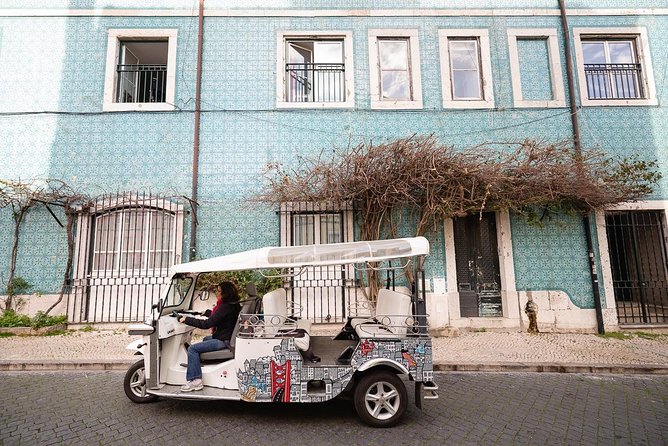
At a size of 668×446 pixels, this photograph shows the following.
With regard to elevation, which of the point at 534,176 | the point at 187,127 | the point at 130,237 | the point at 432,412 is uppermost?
the point at 187,127

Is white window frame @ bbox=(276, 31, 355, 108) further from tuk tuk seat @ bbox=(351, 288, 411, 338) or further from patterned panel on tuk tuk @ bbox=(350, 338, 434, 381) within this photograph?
patterned panel on tuk tuk @ bbox=(350, 338, 434, 381)

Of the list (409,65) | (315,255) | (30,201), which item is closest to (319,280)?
(315,255)

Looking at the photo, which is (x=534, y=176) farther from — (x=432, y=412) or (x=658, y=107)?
(x=432, y=412)

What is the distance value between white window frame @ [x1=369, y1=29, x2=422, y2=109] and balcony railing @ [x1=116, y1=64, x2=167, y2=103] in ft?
18.0

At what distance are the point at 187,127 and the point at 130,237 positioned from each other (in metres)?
3.03

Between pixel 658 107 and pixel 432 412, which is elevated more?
pixel 658 107

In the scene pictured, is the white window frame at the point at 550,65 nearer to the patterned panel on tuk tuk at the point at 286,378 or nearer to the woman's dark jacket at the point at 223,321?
the patterned panel on tuk tuk at the point at 286,378

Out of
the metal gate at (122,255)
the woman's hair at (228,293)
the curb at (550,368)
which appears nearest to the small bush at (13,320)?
the metal gate at (122,255)

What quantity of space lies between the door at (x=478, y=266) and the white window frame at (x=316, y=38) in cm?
427

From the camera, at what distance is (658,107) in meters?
9.31

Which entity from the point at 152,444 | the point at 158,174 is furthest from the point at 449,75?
the point at 152,444

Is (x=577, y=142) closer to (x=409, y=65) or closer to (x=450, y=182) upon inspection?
(x=450, y=182)

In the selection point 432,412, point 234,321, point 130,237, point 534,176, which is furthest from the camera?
point 130,237

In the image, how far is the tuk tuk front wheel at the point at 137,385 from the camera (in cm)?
448
